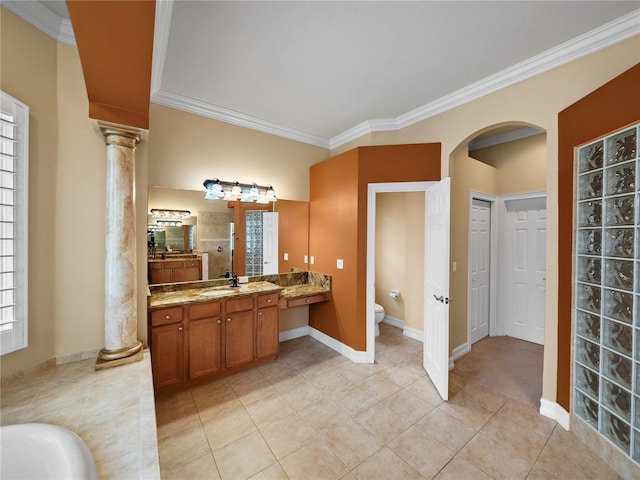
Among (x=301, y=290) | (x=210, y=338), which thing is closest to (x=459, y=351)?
(x=301, y=290)

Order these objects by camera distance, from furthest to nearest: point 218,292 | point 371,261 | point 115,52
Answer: point 371,261
point 218,292
point 115,52

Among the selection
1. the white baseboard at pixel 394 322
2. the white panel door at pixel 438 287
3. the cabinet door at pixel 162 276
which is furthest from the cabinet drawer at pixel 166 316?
the white baseboard at pixel 394 322

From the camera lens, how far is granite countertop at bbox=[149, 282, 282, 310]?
7.95 ft

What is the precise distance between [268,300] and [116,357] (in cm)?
145

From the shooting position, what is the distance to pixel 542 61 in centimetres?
212

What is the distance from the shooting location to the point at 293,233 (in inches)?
150

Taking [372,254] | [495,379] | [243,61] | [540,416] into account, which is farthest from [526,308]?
[243,61]

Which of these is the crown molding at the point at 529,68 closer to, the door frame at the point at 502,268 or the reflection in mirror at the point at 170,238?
the door frame at the point at 502,268

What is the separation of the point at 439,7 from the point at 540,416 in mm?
3178

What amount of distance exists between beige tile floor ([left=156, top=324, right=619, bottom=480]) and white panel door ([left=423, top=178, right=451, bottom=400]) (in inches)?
9.1

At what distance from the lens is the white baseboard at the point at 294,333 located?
3713 mm

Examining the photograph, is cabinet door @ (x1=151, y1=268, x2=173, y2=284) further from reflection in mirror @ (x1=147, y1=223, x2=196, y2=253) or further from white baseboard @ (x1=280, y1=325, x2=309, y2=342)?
white baseboard @ (x1=280, y1=325, x2=309, y2=342)

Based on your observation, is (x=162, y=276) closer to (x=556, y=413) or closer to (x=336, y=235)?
(x=336, y=235)

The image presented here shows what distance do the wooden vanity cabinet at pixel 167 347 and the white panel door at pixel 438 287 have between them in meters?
2.43
